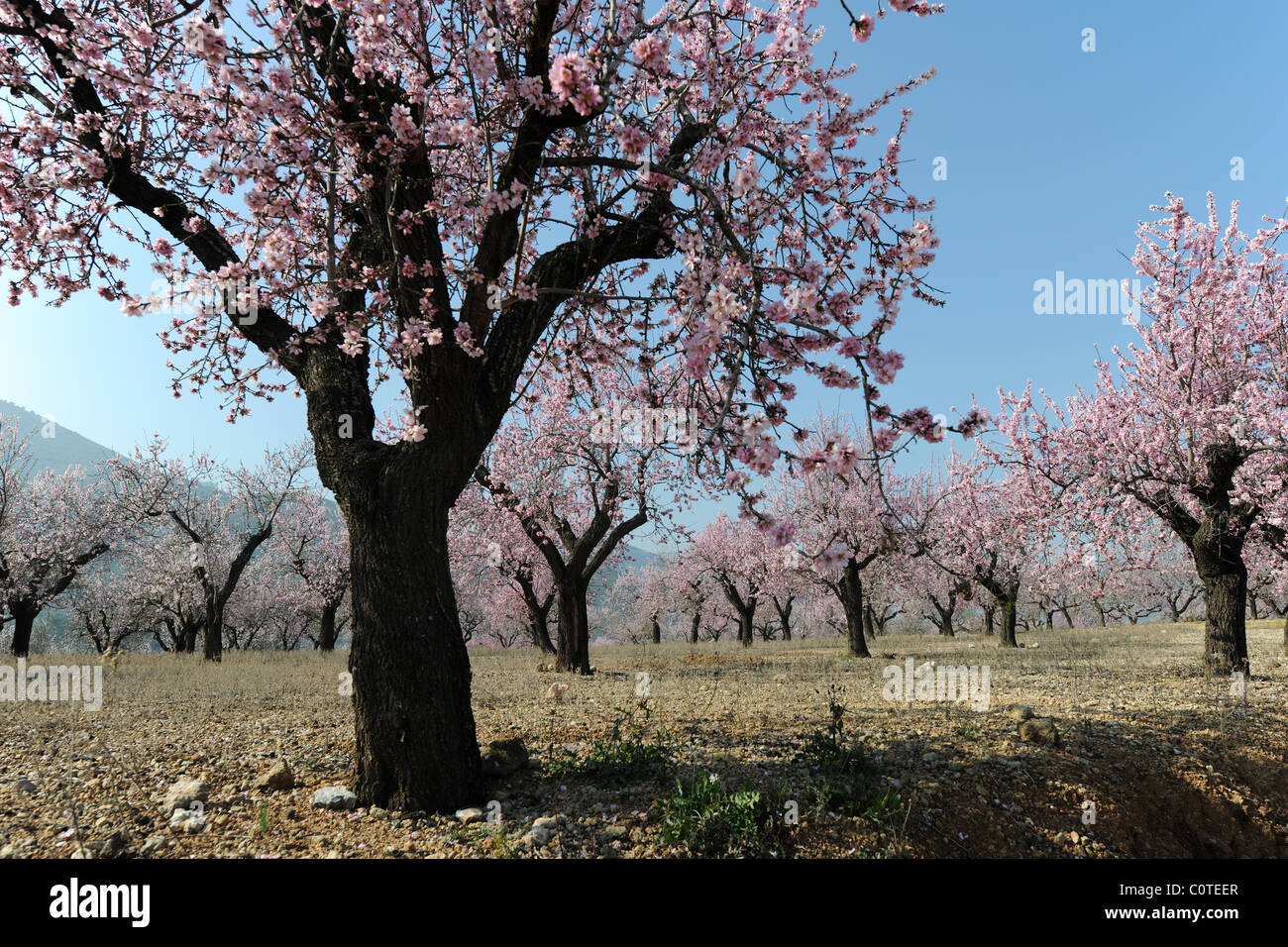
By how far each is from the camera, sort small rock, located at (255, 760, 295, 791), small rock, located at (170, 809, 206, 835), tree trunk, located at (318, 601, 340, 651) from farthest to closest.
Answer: tree trunk, located at (318, 601, 340, 651) → small rock, located at (255, 760, 295, 791) → small rock, located at (170, 809, 206, 835)

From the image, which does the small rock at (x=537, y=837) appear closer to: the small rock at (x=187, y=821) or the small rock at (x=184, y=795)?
the small rock at (x=187, y=821)

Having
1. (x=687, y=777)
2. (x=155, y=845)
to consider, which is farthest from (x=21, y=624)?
(x=687, y=777)

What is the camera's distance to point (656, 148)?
5.45 meters

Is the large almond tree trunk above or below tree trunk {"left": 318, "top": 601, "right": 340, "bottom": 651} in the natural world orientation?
above

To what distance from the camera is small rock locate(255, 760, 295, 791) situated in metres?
5.43

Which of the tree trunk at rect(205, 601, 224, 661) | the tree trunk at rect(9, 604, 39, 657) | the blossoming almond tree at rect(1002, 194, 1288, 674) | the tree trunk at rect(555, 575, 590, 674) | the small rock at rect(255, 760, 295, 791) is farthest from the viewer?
the tree trunk at rect(9, 604, 39, 657)

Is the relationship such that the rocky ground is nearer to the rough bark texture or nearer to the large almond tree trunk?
the large almond tree trunk

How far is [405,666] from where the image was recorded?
505 centimetres

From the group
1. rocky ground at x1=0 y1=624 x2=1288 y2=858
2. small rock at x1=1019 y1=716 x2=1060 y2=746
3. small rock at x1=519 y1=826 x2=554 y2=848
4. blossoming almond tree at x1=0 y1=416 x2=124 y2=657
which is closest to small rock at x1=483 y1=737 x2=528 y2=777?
rocky ground at x1=0 y1=624 x2=1288 y2=858

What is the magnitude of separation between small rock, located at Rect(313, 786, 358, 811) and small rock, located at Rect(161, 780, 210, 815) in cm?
99

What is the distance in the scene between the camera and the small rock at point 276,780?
5.43m

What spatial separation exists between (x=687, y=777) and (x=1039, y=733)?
4102mm

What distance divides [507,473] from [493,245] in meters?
13.9
